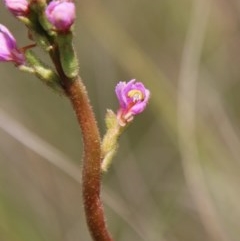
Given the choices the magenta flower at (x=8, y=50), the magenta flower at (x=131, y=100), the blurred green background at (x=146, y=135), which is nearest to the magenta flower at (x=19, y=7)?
the magenta flower at (x=8, y=50)

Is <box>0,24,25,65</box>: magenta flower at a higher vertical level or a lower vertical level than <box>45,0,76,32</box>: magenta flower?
lower

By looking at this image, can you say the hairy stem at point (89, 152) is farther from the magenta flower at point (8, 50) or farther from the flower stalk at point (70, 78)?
the magenta flower at point (8, 50)

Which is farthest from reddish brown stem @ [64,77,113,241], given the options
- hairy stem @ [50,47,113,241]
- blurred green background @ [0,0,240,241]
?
blurred green background @ [0,0,240,241]

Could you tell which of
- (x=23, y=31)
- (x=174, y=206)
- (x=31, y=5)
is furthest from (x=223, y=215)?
(x=31, y=5)

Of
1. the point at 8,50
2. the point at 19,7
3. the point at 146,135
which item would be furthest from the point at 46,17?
the point at 146,135

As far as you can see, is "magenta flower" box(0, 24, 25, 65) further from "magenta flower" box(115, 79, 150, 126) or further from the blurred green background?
the blurred green background

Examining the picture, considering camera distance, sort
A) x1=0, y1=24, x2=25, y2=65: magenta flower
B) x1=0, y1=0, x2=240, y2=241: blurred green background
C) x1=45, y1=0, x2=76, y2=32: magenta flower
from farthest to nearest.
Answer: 1. x1=0, y1=0, x2=240, y2=241: blurred green background
2. x1=0, y1=24, x2=25, y2=65: magenta flower
3. x1=45, y1=0, x2=76, y2=32: magenta flower

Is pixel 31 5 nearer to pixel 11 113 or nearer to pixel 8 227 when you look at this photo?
pixel 8 227

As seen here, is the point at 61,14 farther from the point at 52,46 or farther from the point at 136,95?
the point at 136,95
